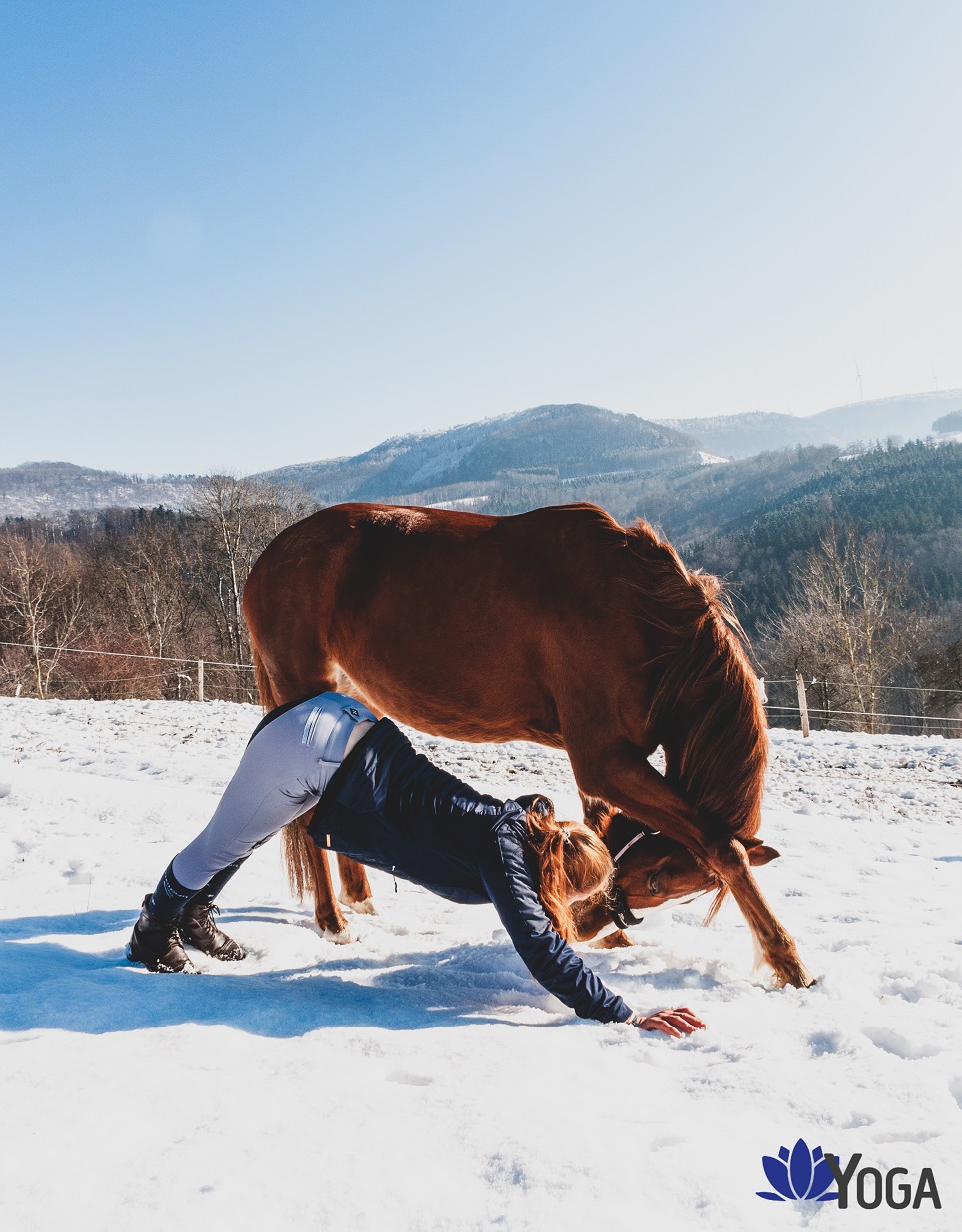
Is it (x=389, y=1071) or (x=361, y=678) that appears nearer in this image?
(x=389, y=1071)

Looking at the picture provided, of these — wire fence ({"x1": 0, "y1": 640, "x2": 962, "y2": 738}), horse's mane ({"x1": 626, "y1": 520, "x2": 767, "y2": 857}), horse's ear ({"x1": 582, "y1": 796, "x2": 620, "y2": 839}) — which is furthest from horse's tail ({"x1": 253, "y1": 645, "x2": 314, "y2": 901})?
wire fence ({"x1": 0, "y1": 640, "x2": 962, "y2": 738})

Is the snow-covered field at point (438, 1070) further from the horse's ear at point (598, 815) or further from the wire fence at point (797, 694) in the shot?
the wire fence at point (797, 694)

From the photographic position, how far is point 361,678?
3590 mm

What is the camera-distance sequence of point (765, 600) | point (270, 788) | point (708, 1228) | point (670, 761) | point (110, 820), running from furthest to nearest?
1. point (765, 600)
2. point (110, 820)
3. point (670, 761)
4. point (270, 788)
5. point (708, 1228)

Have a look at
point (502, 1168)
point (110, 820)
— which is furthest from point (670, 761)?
point (110, 820)

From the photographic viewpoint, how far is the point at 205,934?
2.84 m

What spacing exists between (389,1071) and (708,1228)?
0.85 meters

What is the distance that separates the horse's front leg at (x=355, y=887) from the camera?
3740mm

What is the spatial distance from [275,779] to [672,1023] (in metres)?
1.40

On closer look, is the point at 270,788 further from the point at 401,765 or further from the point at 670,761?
the point at 670,761

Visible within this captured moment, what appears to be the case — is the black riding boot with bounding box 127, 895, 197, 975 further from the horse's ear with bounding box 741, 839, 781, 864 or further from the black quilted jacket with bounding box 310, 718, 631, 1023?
the horse's ear with bounding box 741, 839, 781, 864

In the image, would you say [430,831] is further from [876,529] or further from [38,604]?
[876,529]

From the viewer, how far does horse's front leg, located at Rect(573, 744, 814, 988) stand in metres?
2.77

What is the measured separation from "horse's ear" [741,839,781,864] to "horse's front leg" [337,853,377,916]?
1785 mm
